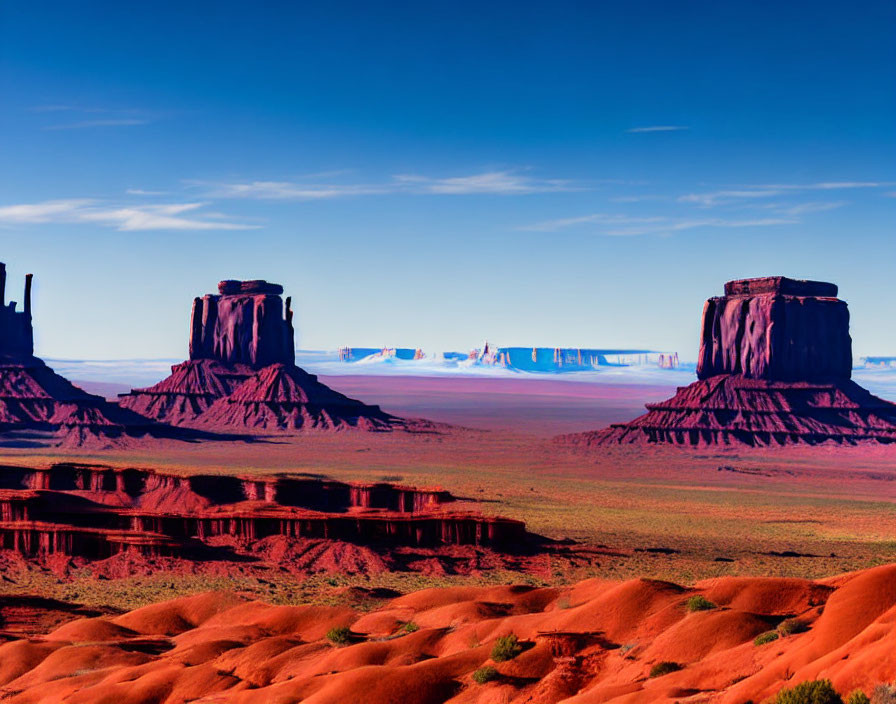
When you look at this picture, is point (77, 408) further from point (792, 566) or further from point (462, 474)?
point (792, 566)

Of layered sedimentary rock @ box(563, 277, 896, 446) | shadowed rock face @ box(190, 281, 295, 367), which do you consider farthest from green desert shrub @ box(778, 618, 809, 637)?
shadowed rock face @ box(190, 281, 295, 367)

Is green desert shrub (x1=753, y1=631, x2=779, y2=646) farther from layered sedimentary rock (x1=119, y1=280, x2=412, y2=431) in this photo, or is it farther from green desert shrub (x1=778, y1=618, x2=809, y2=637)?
layered sedimentary rock (x1=119, y1=280, x2=412, y2=431)

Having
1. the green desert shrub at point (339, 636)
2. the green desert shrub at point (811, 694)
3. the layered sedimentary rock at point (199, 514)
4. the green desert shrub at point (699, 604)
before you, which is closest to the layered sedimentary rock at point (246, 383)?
the layered sedimentary rock at point (199, 514)

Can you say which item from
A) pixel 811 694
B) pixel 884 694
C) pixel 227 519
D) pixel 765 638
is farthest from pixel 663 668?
pixel 227 519

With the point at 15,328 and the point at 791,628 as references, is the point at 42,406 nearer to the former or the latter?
the point at 15,328

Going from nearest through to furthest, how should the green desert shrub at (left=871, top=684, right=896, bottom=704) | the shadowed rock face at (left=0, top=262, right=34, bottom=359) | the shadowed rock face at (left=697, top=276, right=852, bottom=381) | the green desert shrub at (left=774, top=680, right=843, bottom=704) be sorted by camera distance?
the green desert shrub at (left=871, top=684, right=896, bottom=704) < the green desert shrub at (left=774, top=680, right=843, bottom=704) < the shadowed rock face at (left=697, top=276, right=852, bottom=381) < the shadowed rock face at (left=0, top=262, right=34, bottom=359)

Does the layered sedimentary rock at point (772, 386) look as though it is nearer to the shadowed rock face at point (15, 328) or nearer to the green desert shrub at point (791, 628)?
the shadowed rock face at point (15, 328)
